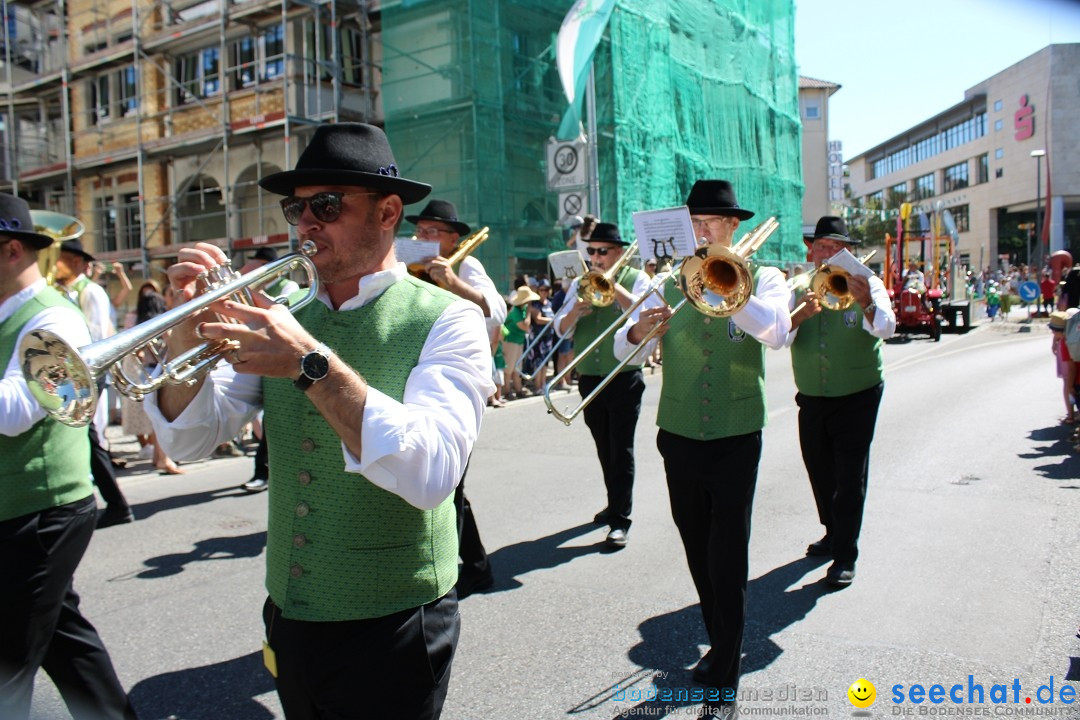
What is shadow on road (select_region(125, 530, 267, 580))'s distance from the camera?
4820mm

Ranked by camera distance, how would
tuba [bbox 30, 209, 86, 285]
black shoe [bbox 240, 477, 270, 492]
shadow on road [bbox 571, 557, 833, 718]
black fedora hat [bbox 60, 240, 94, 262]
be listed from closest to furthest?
shadow on road [bbox 571, 557, 833, 718], tuba [bbox 30, 209, 86, 285], black fedora hat [bbox 60, 240, 94, 262], black shoe [bbox 240, 477, 270, 492]

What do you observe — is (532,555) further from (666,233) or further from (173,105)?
(173,105)

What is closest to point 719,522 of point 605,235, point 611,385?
point 611,385

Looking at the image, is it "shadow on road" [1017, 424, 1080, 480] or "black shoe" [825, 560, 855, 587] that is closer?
"black shoe" [825, 560, 855, 587]

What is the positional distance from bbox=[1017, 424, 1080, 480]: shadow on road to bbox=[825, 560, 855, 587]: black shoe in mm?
3172

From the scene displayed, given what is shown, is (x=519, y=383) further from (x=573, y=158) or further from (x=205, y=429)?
(x=205, y=429)

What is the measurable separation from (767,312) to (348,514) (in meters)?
1.98

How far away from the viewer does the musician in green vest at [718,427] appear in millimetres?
3094

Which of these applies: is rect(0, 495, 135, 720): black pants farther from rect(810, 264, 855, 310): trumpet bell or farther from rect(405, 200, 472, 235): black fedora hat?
rect(810, 264, 855, 310): trumpet bell

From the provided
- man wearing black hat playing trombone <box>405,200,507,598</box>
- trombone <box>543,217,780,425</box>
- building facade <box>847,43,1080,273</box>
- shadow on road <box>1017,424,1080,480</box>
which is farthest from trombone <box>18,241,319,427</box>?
building facade <box>847,43,1080,273</box>

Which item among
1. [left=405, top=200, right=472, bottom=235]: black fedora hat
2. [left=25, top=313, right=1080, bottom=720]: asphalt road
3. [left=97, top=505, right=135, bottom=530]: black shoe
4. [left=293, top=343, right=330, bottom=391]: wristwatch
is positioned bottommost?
[left=25, top=313, right=1080, bottom=720]: asphalt road

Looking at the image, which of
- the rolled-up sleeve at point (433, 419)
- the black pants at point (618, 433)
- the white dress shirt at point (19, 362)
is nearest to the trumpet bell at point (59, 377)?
the white dress shirt at point (19, 362)

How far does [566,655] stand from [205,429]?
2.08 metres

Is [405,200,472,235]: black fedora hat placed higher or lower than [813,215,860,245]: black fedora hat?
higher
